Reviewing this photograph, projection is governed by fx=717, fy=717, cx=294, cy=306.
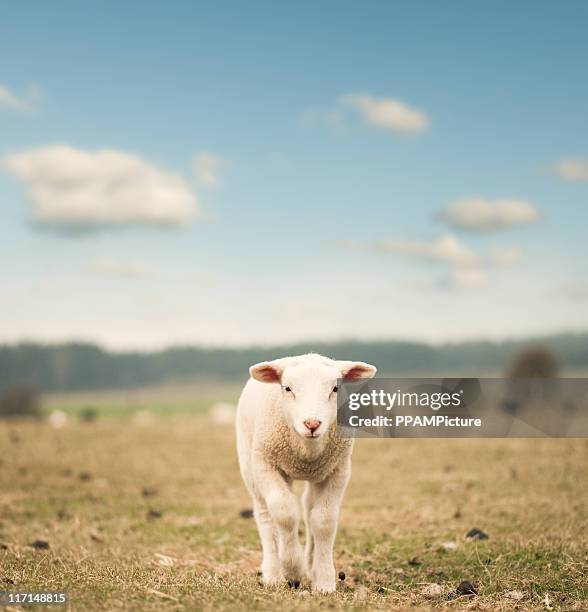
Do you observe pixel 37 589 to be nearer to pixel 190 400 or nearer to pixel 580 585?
pixel 580 585

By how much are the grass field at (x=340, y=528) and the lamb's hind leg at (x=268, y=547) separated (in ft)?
1.03

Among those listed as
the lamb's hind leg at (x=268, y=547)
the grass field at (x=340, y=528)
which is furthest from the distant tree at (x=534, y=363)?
the lamb's hind leg at (x=268, y=547)

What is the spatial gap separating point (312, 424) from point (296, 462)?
909 millimetres

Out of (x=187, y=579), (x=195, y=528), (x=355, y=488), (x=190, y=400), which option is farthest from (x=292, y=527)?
(x=190, y=400)

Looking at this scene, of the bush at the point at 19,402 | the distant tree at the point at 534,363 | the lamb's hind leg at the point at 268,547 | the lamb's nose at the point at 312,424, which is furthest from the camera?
the distant tree at the point at 534,363

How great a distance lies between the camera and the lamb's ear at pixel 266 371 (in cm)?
744

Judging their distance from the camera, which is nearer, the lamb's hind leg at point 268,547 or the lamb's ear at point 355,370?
the lamb's ear at point 355,370

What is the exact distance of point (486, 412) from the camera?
35.6 feet

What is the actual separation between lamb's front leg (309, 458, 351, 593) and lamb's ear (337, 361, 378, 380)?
99 cm

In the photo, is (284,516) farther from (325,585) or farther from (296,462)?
(325,585)

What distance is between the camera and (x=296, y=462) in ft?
24.7

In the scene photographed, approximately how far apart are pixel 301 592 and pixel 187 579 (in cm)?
125

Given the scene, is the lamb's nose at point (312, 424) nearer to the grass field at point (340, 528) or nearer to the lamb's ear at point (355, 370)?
the lamb's ear at point (355, 370)

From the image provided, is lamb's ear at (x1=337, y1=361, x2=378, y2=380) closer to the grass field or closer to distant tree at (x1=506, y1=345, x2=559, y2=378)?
the grass field
